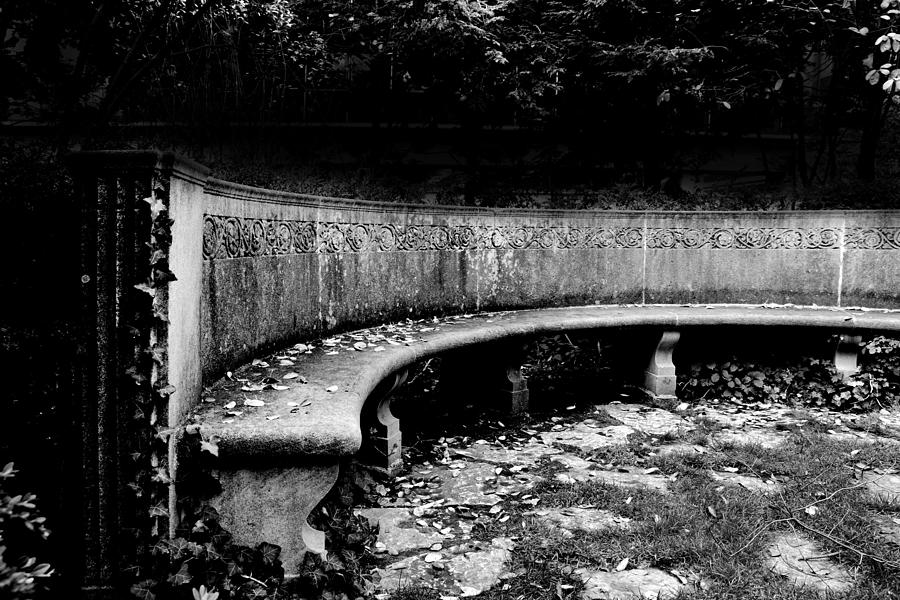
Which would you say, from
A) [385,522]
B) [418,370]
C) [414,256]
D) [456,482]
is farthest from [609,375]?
[385,522]

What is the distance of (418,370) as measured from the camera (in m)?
6.27

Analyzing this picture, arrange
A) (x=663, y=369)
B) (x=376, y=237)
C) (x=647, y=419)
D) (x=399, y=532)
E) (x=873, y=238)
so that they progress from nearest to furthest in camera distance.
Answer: (x=399, y=532), (x=376, y=237), (x=647, y=419), (x=663, y=369), (x=873, y=238)

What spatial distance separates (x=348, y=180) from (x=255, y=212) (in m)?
8.24

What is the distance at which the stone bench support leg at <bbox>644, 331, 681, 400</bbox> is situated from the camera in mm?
5383

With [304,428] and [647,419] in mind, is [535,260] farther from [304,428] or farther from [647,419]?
[304,428]

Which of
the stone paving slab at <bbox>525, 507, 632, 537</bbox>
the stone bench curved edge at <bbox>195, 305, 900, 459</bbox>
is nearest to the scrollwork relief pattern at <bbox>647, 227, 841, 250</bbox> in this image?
the stone bench curved edge at <bbox>195, 305, 900, 459</bbox>

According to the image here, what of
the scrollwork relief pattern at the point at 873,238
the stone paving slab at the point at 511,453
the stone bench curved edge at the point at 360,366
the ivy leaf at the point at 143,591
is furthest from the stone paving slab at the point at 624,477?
the scrollwork relief pattern at the point at 873,238

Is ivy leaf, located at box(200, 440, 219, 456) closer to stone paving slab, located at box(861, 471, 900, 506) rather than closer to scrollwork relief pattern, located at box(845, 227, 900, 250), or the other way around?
stone paving slab, located at box(861, 471, 900, 506)

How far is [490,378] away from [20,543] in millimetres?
3649

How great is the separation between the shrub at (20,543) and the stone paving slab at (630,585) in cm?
173

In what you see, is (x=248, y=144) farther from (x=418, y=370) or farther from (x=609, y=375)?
(x=609, y=375)

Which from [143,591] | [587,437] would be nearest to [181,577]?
[143,591]

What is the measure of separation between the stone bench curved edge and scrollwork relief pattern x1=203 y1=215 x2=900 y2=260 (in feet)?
2.02

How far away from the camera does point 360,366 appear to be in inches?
124
